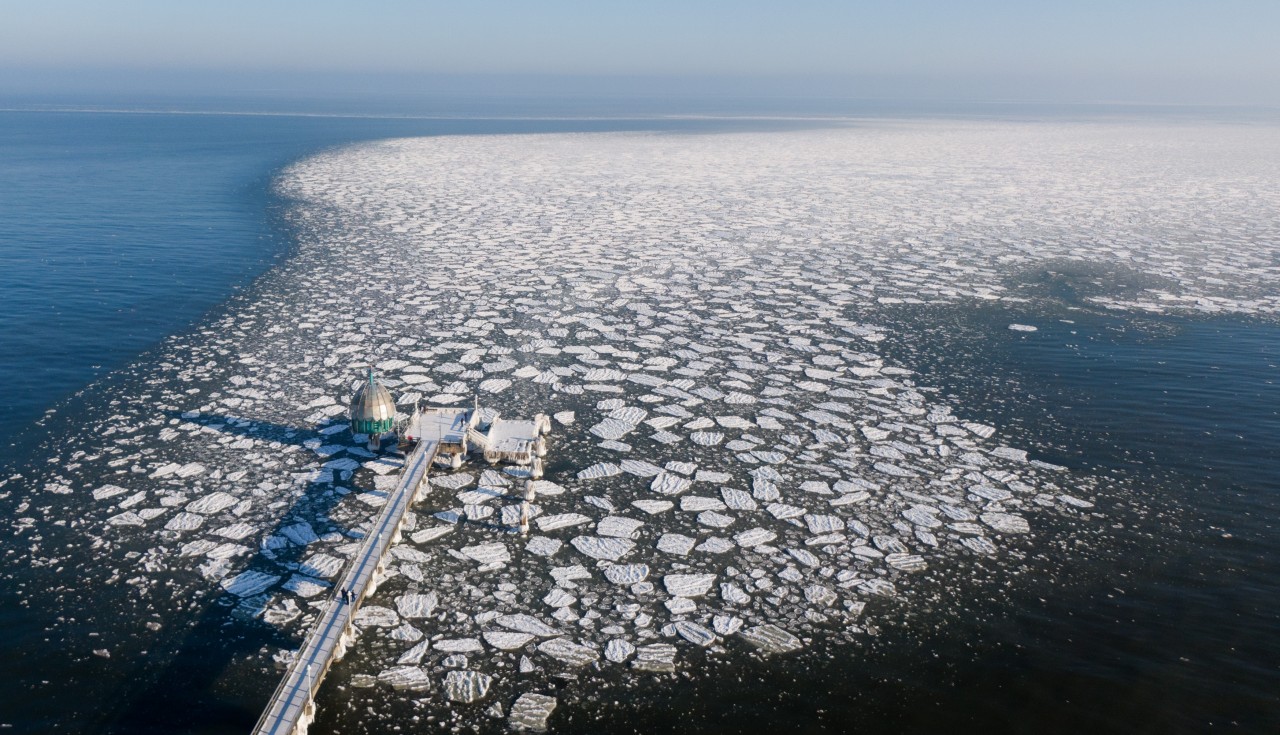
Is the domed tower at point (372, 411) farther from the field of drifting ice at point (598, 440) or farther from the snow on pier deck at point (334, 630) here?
the snow on pier deck at point (334, 630)

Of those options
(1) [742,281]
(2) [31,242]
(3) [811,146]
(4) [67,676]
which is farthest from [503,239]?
(3) [811,146]

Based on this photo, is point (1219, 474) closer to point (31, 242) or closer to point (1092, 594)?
point (1092, 594)


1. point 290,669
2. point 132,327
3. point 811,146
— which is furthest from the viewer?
point 811,146

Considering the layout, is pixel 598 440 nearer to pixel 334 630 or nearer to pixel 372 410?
pixel 372 410

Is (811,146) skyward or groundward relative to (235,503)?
skyward

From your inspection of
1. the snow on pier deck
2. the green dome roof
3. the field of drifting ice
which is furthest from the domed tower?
the snow on pier deck
